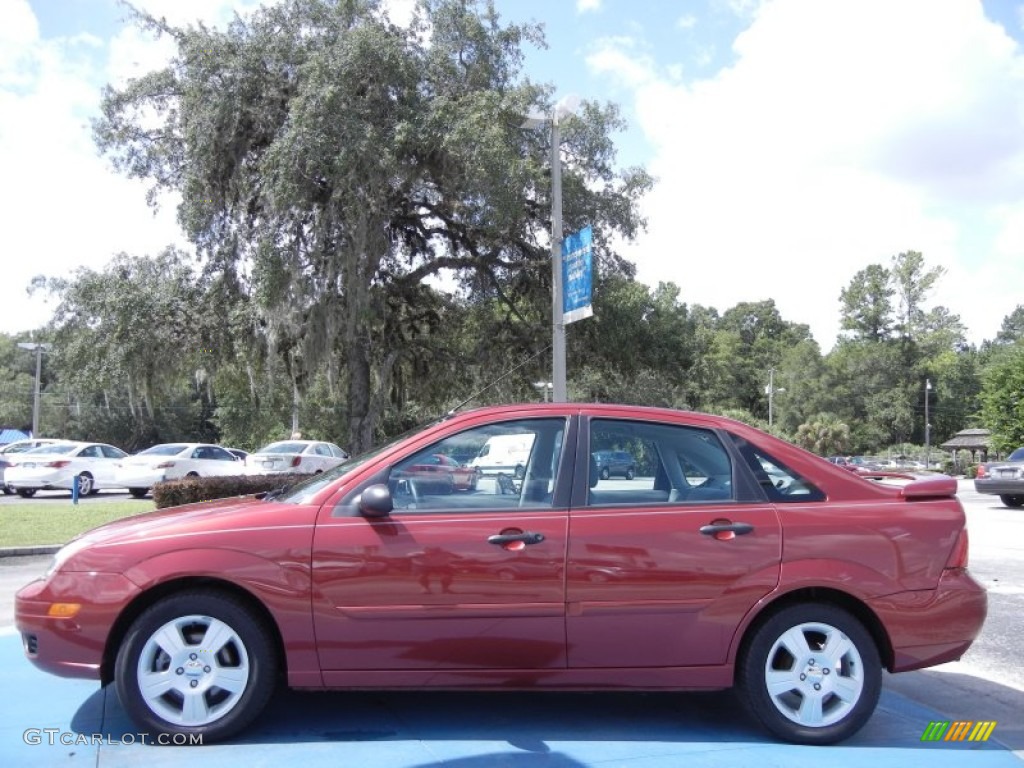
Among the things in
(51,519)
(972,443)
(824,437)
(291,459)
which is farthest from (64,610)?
(972,443)

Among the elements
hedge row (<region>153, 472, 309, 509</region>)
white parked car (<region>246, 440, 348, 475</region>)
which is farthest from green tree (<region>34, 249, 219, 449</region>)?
hedge row (<region>153, 472, 309, 509</region>)

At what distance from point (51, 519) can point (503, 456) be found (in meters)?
12.4

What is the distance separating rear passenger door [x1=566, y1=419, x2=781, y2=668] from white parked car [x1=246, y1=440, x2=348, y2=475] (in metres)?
18.8

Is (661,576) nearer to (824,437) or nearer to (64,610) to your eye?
(64,610)

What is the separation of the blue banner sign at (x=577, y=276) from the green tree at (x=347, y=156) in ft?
16.5

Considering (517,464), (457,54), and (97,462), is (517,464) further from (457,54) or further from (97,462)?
(97,462)

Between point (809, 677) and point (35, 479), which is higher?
point (35, 479)

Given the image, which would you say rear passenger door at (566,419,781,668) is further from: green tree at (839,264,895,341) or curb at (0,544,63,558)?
green tree at (839,264,895,341)

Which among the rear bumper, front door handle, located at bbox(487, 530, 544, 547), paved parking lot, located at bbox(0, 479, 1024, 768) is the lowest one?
paved parking lot, located at bbox(0, 479, 1024, 768)

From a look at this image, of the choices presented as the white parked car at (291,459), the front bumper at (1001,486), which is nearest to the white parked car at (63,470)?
the white parked car at (291,459)

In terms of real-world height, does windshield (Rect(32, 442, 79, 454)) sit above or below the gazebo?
below

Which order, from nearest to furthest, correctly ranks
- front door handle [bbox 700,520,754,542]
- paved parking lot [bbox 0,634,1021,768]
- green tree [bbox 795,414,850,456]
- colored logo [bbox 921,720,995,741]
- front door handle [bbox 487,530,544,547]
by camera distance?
paved parking lot [bbox 0,634,1021,768]
front door handle [bbox 487,530,544,547]
front door handle [bbox 700,520,754,542]
colored logo [bbox 921,720,995,741]
green tree [bbox 795,414,850,456]

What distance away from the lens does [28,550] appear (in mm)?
10625

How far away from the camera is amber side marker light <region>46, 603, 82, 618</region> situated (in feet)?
12.8
